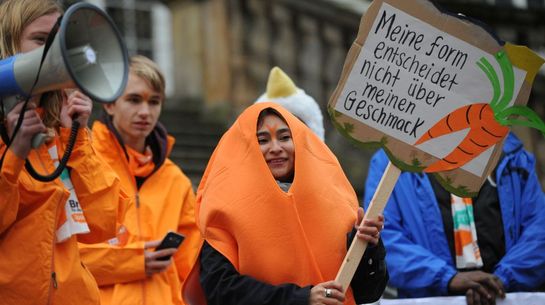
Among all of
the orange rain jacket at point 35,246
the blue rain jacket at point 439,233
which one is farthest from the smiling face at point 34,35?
the blue rain jacket at point 439,233

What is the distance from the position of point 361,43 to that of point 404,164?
54cm

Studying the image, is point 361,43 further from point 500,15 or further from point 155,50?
point 155,50

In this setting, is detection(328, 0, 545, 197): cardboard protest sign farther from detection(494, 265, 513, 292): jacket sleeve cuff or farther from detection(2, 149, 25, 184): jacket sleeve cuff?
detection(2, 149, 25, 184): jacket sleeve cuff

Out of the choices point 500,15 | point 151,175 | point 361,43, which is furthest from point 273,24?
point 361,43

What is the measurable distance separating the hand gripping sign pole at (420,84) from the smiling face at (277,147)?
0.34 m

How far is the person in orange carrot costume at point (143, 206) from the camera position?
17.6 feet

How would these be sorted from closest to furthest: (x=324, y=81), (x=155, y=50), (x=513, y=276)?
(x=513, y=276), (x=324, y=81), (x=155, y=50)

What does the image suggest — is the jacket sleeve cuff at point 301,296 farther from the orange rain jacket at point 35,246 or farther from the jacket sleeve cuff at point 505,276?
the jacket sleeve cuff at point 505,276

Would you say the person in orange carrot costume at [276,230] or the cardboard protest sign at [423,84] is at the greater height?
the cardboard protest sign at [423,84]

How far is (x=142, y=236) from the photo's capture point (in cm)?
563

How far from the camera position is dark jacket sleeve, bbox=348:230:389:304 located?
4.58m

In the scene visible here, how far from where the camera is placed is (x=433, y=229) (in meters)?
5.81

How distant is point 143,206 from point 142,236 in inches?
7.0

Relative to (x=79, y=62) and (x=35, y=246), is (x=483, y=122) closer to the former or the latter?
(x=79, y=62)
